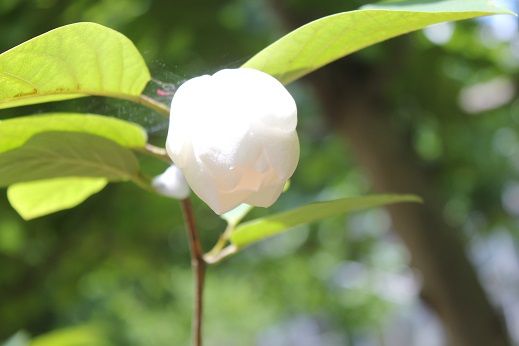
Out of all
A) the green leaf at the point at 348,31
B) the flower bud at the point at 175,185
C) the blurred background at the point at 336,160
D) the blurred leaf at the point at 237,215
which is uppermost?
the green leaf at the point at 348,31

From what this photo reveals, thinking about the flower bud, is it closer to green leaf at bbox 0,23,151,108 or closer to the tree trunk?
green leaf at bbox 0,23,151,108

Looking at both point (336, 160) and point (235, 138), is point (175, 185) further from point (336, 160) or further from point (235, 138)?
point (336, 160)

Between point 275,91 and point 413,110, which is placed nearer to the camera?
point 275,91

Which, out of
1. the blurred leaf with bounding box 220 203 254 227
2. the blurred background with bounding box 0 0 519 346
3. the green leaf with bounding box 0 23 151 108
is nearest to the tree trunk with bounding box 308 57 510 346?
the blurred background with bounding box 0 0 519 346

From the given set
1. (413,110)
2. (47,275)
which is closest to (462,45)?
(413,110)

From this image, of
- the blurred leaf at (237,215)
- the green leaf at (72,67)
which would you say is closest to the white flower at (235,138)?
the green leaf at (72,67)

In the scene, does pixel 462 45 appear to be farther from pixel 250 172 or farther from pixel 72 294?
pixel 250 172

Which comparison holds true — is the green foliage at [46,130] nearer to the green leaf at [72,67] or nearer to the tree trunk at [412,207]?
the green leaf at [72,67]
